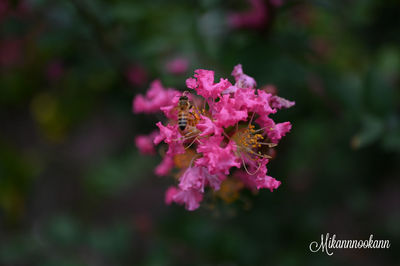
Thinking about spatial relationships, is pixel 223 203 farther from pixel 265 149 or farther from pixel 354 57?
pixel 354 57

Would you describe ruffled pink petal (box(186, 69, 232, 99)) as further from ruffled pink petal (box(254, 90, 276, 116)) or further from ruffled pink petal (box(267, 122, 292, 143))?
ruffled pink petal (box(267, 122, 292, 143))

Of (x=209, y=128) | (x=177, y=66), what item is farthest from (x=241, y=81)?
(x=177, y=66)

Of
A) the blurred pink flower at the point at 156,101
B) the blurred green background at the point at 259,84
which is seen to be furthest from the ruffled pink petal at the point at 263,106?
the blurred green background at the point at 259,84

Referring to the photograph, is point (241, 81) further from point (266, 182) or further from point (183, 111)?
point (266, 182)

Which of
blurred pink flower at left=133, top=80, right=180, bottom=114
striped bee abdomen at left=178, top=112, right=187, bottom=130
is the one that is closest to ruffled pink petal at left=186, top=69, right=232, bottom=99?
striped bee abdomen at left=178, top=112, right=187, bottom=130

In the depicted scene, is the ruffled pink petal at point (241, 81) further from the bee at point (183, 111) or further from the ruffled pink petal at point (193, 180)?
the ruffled pink petal at point (193, 180)
